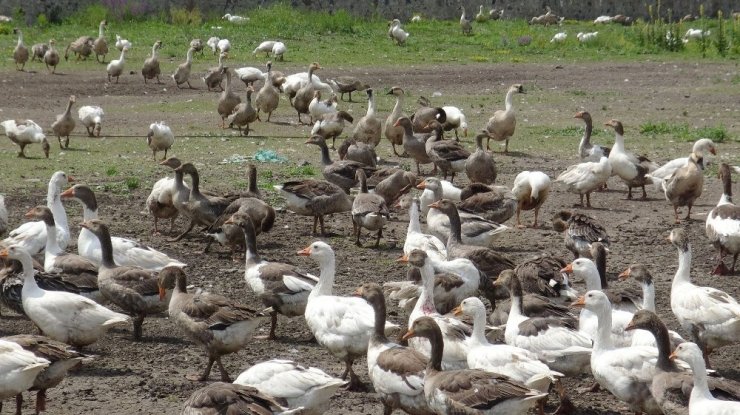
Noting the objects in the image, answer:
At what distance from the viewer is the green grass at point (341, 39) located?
32531 millimetres

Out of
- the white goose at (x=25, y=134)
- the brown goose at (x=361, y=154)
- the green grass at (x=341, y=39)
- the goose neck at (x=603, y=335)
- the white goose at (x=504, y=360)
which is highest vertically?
the goose neck at (x=603, y=335)

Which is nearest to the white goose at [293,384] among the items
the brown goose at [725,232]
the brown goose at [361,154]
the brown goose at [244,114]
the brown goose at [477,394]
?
the brown goose at [477,394]

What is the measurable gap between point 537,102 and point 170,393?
18.3 metres

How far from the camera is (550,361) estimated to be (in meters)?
8.44

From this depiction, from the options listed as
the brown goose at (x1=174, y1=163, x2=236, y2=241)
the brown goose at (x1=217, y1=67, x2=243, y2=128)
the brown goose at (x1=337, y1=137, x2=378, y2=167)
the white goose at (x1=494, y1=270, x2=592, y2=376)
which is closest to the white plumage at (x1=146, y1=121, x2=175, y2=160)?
the brown goose at (x1=337, y1=137, x2=378, y2=167)

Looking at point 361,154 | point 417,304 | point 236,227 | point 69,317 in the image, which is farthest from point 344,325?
point 361,154

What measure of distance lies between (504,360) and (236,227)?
5.15 meters

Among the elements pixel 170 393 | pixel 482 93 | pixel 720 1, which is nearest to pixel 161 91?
pixel 482 93

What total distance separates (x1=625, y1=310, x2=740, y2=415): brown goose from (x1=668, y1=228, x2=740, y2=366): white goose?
1.28 meters

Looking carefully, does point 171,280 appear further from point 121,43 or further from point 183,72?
point 121,43

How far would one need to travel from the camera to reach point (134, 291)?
9.84 m

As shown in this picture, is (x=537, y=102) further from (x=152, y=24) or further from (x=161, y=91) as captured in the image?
(x=152, y=24)

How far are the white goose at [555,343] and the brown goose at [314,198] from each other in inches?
210

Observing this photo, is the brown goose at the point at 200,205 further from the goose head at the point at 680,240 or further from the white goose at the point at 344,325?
the goose head at the point at 680,240
